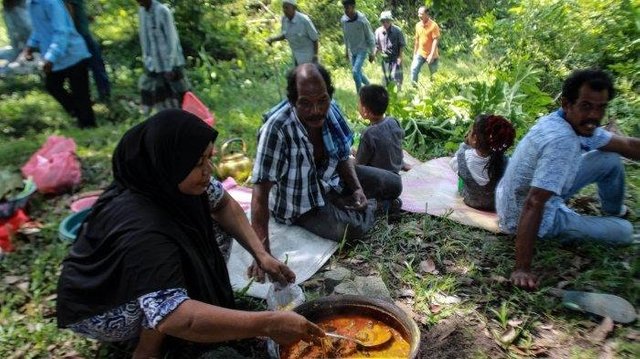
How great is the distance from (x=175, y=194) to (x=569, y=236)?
103 inches

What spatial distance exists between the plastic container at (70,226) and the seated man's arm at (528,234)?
295 centimetres

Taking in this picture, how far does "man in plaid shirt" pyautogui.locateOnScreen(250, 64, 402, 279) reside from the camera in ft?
9.39

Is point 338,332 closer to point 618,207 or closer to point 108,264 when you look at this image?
point 108,264

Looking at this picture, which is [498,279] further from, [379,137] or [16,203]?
[16,203]

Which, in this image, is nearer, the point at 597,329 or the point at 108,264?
the point at 108,264

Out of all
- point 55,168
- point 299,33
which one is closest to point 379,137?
point 55,168

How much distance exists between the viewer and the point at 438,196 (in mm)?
4074

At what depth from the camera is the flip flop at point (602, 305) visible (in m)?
2.46

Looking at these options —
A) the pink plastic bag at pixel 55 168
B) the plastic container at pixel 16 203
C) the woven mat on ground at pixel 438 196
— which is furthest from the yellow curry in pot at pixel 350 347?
the pink plastic bag at pixel 55 168

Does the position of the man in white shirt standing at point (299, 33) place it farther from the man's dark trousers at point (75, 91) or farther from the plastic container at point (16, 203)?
the plastic container at point (16, 203)

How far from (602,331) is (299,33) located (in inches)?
233

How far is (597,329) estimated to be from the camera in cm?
243

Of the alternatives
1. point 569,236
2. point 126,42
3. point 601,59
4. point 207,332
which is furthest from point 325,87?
point 126,42

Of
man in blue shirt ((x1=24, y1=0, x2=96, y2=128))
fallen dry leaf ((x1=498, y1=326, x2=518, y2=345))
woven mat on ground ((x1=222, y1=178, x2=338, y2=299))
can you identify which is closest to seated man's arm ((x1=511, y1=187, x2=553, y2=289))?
fallen dry leaf ((x1=498, y1=326, x2=518, y2=345))
